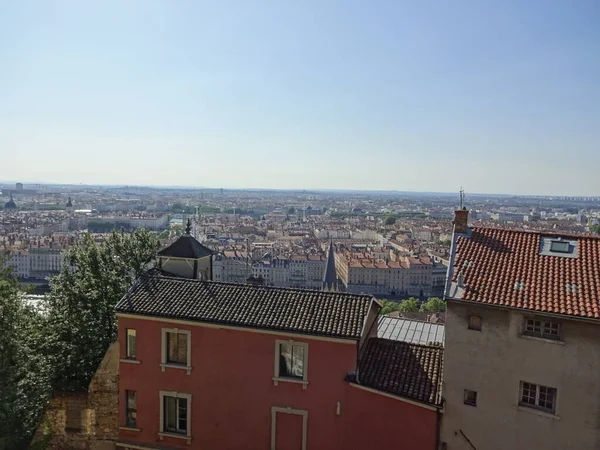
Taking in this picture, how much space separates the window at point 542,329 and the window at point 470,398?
1.96 metres

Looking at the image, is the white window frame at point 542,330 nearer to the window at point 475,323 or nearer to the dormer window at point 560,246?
the window at point 475,323

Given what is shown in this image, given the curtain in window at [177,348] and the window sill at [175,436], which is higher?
the curtain in window at [177,348]

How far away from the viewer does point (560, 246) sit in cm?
1362

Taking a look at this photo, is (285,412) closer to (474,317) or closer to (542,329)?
(474,317)

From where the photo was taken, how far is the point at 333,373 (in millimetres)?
13539

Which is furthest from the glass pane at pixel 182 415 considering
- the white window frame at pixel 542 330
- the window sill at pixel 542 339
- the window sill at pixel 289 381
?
the white window frame at pixel 542 330

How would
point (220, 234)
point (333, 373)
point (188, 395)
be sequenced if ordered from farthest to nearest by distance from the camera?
point (220, 234) → point (188, 395) → point (333, 373)

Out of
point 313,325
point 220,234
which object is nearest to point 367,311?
point 313,325

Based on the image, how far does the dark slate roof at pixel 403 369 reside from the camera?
12884 mm

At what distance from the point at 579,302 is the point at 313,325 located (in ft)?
20.4

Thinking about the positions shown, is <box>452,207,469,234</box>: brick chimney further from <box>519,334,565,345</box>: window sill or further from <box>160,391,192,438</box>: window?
<box>160,391,192,438</box>: window

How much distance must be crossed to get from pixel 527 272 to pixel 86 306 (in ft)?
48.9

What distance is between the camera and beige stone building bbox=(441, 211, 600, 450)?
1175 cm

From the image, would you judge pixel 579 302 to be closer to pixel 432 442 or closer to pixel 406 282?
pixel 432 442
